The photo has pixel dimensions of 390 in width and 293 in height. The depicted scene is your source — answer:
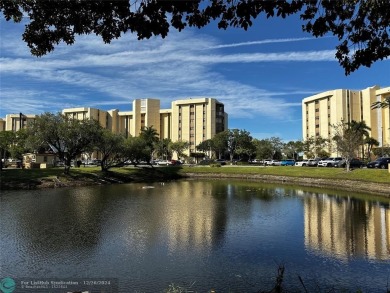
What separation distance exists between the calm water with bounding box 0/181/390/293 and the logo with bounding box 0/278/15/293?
0.86 m

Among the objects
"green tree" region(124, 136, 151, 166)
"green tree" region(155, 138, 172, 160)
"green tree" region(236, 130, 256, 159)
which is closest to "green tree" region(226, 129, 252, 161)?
"green tree" region(236, 130, 256, 159)

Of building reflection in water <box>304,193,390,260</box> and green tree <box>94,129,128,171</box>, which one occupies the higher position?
green tree <box>94,129,128,171</box>

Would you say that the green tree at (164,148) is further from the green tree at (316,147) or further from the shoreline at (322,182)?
the green tree at (316,147)

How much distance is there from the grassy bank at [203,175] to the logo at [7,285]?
132 ft

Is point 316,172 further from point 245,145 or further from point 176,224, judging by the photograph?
point 245,145

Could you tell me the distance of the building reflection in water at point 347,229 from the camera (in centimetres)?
1777

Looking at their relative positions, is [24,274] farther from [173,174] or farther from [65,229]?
[173,174]

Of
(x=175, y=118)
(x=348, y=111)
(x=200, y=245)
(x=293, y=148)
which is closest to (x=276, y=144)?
(x=293, y=148)

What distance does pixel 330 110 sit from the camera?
125 meters

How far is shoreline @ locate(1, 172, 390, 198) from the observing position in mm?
46938

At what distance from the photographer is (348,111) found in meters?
121

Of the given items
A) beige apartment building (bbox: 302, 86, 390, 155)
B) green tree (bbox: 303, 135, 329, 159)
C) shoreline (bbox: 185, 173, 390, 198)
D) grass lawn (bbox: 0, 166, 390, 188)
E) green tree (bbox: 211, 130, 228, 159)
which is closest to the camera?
shoreline (bbox: 185, 173, 390, 198)

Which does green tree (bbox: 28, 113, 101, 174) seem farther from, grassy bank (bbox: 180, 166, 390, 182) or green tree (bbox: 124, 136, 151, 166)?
grassy bank (bbox: 180, 166, 390, 182)

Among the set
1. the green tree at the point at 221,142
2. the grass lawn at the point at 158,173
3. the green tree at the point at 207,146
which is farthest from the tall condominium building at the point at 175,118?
the grass lawn at the point at 158,173
